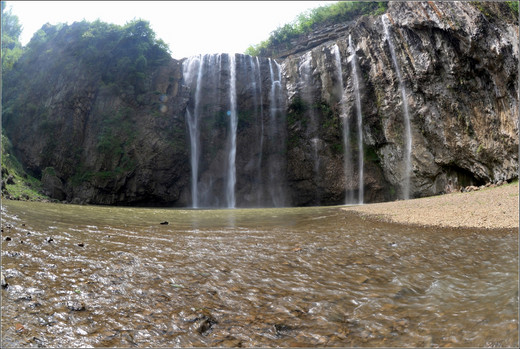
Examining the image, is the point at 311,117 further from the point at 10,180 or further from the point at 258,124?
the point at 10,180

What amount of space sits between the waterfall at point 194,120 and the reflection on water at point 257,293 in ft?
66.4

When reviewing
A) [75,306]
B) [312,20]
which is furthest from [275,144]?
[75,306]

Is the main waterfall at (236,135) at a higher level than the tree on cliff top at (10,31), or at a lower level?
lower

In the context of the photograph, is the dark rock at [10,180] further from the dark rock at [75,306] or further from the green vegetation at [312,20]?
the green vegetation at [312,20]

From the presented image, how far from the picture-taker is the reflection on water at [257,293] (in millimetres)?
2445

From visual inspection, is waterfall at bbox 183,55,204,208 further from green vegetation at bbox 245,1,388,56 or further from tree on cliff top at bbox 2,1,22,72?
tree on cliff top at bbox 2,1,22,72

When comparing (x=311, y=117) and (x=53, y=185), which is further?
(x=311, y=117)

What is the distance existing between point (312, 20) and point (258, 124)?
65.3 feet

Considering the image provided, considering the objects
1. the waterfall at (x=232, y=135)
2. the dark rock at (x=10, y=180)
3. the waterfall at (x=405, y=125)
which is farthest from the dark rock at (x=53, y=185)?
the waterfall at (x=405, y=125)

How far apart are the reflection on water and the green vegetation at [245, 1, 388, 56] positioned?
35993 mm

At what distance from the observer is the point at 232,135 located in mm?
26703

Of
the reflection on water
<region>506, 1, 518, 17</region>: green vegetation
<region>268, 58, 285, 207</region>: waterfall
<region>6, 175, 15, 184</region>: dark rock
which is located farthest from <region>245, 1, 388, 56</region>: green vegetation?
the reflection on water

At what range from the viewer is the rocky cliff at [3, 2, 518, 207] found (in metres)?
21.2

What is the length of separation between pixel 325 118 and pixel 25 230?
22937 millimetres
